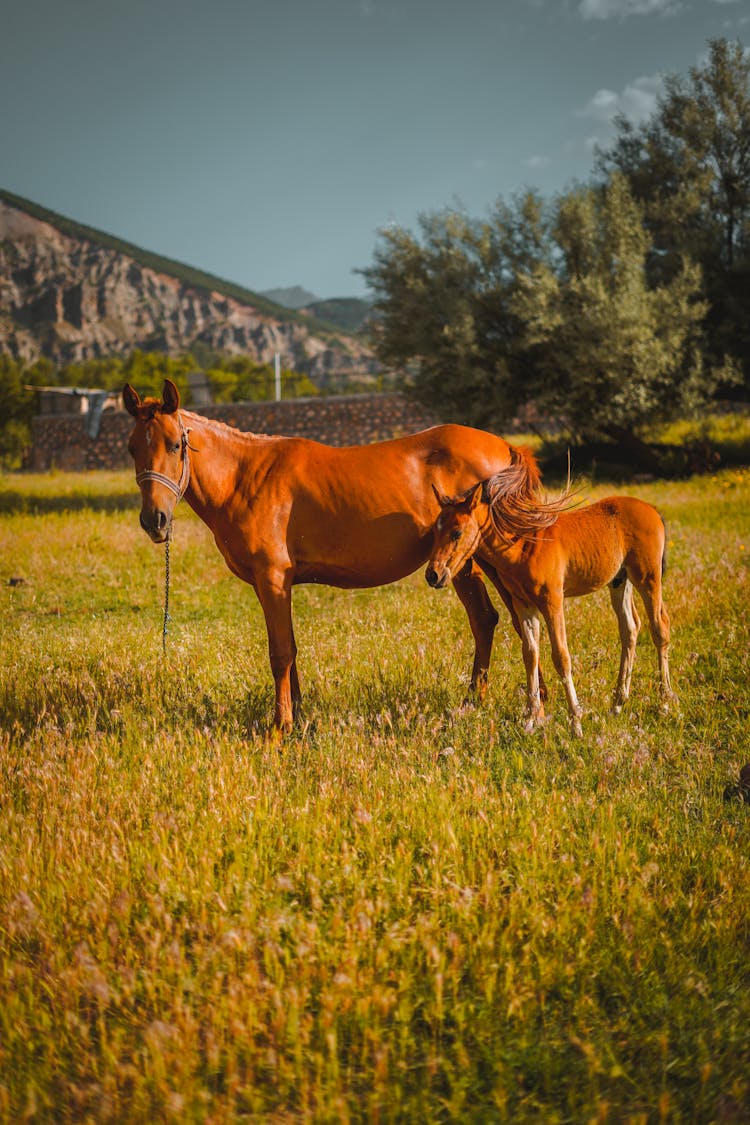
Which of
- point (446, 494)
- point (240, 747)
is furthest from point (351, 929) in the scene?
point (446, 494)

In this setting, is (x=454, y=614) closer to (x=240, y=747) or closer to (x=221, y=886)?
(x=240, y=747)

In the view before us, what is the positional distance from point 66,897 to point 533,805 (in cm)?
234

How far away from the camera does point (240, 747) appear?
16.3 ft

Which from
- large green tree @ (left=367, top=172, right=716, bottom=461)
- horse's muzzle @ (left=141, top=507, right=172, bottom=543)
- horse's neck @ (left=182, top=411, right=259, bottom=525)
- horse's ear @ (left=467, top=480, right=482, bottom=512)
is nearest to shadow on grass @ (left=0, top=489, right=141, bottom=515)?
large green tree @ (left=367, top=172, right=716, bottom=461)

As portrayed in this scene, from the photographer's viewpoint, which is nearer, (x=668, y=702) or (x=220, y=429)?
(x=220, y=429)

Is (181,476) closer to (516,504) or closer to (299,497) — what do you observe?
(299,497)

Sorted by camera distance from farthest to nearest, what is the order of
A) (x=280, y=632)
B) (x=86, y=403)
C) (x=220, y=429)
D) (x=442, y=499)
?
(x=86, y=403), (x=220, y=429), (x=280, y=632), (x=442, y=499)

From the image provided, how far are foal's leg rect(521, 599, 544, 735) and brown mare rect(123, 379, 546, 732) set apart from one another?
0.59 meters

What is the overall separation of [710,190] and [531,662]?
2274 centimetres

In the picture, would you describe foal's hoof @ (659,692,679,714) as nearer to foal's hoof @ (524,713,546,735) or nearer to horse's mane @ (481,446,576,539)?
foal's hoof @ (524,713,546,735)

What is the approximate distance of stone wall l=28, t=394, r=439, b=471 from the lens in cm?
3428

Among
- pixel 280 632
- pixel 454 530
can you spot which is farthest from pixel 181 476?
pixel 454 530

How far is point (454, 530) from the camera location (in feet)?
15.8

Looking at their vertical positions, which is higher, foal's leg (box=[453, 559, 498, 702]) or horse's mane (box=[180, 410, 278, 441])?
horse's mane (box=[180, 410, 278, 441])
